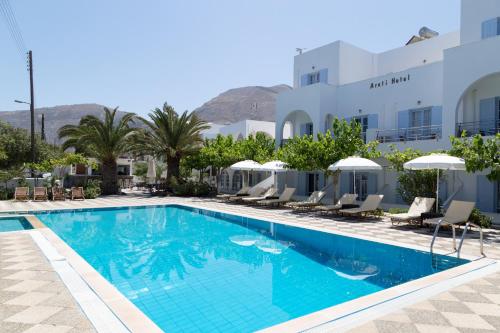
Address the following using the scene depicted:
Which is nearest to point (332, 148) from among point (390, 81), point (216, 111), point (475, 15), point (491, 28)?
point (390, 81)

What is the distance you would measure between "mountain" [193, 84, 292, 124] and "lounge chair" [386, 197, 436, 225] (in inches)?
4772

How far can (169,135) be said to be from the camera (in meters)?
28.0

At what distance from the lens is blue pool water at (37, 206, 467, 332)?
5.76m

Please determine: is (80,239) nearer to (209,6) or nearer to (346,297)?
(346,297)

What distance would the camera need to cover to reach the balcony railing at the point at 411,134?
1884 cm

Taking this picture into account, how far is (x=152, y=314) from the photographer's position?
218 inches

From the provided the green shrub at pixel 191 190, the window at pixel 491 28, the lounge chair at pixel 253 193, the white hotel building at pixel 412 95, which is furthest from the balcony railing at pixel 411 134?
the green shrub at pixel 191 190

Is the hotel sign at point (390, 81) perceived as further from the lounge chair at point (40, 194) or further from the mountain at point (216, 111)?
the mountain at point (216, 111)

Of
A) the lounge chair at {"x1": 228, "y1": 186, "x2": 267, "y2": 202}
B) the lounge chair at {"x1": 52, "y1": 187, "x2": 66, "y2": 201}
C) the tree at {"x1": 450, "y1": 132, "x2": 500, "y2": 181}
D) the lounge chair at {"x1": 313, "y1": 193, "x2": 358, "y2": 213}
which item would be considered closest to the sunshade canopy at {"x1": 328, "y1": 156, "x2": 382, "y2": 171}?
the lounge chair at {"x1": 313, "y1": 193, "x2": 358, "y2": 213}

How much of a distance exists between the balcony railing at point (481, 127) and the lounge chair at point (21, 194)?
2418cm

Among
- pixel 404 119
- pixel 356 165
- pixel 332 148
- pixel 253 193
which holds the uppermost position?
pixel 404 119

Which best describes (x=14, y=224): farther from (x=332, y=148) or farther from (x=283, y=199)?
(x=332, y=148)

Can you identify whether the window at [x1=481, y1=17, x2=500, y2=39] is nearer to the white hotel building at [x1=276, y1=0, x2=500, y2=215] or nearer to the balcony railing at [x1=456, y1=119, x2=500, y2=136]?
the white hotel building at [x1=276, y1=0, x2=500, y2=215]

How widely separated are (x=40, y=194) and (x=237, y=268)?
1849 centimetres
